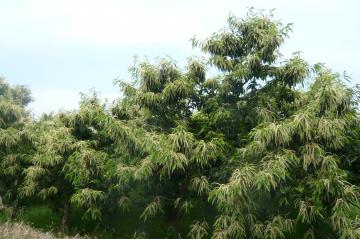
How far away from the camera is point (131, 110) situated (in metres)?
14.7

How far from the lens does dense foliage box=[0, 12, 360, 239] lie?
10.3 meters

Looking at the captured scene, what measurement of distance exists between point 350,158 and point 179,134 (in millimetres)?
5042

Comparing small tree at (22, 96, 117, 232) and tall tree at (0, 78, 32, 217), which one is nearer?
small tree at (22, 96, 117, 232)

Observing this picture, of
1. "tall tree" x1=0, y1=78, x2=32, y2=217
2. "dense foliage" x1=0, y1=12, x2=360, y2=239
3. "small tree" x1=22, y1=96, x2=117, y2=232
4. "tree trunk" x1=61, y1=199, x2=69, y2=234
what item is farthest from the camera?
"tall tree" x1=0, y1=78, x2=32, y2=217

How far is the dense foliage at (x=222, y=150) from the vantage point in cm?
1034

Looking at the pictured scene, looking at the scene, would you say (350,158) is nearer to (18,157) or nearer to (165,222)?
(165,222)

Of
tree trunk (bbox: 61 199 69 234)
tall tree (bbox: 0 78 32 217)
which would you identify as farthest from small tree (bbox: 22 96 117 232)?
tall tree (bbox: 0 78 32 217)

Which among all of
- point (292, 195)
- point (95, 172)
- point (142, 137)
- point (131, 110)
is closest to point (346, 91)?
point (292, 195)

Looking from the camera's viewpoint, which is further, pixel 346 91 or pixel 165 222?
pixel 165 222

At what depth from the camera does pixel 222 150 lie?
476 inches

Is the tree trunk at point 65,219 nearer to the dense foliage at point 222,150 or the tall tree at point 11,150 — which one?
the dense foliage at point 222,150

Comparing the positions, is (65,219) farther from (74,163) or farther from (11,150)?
(11,150)

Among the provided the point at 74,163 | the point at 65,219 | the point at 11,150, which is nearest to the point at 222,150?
the point at 74,163

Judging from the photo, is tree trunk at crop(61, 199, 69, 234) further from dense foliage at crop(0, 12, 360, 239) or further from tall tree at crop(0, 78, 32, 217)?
tall tree at crop(0, 78, 32, 217)
